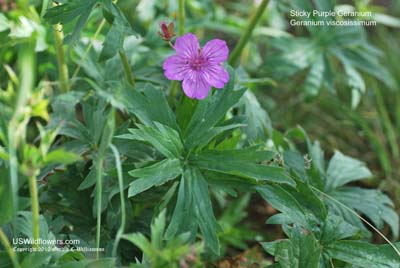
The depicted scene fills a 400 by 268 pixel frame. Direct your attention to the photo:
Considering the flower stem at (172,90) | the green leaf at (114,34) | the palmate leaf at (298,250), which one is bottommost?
the palmate leaf at (298,250)

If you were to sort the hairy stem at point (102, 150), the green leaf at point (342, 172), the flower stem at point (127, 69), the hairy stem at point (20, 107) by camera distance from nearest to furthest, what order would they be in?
the hairy stem at point (20, 107) < the hairy stem at point (102, 150) < the flower stem at point (127, 69) < the green leaf at point (342, 172)

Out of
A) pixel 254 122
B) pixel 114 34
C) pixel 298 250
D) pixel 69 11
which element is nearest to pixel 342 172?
pixel 254 122

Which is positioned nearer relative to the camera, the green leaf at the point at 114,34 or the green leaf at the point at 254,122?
the green leaf at the point at 114,34

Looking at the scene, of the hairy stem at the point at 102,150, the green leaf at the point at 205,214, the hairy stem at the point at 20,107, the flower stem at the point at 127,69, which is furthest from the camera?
the flower stem at the point at 127,69

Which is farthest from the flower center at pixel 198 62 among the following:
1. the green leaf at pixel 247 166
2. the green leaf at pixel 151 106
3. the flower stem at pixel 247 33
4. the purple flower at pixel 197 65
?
the flower stem at pixel 247 33

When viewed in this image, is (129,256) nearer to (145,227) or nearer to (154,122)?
(145,227)

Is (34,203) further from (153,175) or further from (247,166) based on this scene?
(247,166)

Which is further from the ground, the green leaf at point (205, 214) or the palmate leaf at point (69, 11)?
the palmate leaf at point (69, 11)

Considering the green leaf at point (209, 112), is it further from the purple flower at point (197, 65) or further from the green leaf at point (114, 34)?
the green leaf at point (114, 34)
